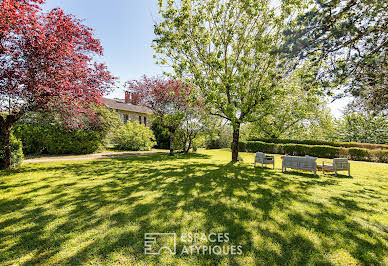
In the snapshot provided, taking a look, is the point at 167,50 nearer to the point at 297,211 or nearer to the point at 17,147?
the point at 17,147

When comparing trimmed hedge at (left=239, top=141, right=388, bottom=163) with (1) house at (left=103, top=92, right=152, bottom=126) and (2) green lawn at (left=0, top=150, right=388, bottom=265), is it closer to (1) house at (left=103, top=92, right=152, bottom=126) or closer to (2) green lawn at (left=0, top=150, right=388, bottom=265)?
(2) green lawn at (left=0, top=150, right=388, bottom=265)

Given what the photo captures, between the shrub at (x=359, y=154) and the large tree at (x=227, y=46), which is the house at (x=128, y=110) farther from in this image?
the shrub at (x=359, y=154)

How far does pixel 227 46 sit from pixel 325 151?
1631 centimetres

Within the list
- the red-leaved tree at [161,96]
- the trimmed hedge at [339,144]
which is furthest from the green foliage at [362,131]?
the red-leaved tree at [161,96]

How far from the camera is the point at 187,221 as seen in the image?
11.7 feet

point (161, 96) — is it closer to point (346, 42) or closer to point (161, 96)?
point (161, 96)

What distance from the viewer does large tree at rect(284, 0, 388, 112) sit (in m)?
5.67

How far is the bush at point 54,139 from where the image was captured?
12.7m

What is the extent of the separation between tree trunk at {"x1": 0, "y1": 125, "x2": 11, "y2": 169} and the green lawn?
2485mm

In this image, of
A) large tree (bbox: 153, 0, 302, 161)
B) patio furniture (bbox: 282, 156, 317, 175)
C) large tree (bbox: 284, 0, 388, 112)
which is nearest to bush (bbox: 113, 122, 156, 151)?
large tree (bbox: 153, 0, 302, 161)

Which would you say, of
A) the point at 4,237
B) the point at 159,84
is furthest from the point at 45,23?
the point at 159,84

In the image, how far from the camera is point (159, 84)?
610 inches

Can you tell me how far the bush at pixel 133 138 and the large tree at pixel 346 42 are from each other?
58.4 ft

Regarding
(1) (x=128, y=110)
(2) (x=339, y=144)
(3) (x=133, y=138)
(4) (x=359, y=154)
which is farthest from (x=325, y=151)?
(1) (x=128, y=110)
